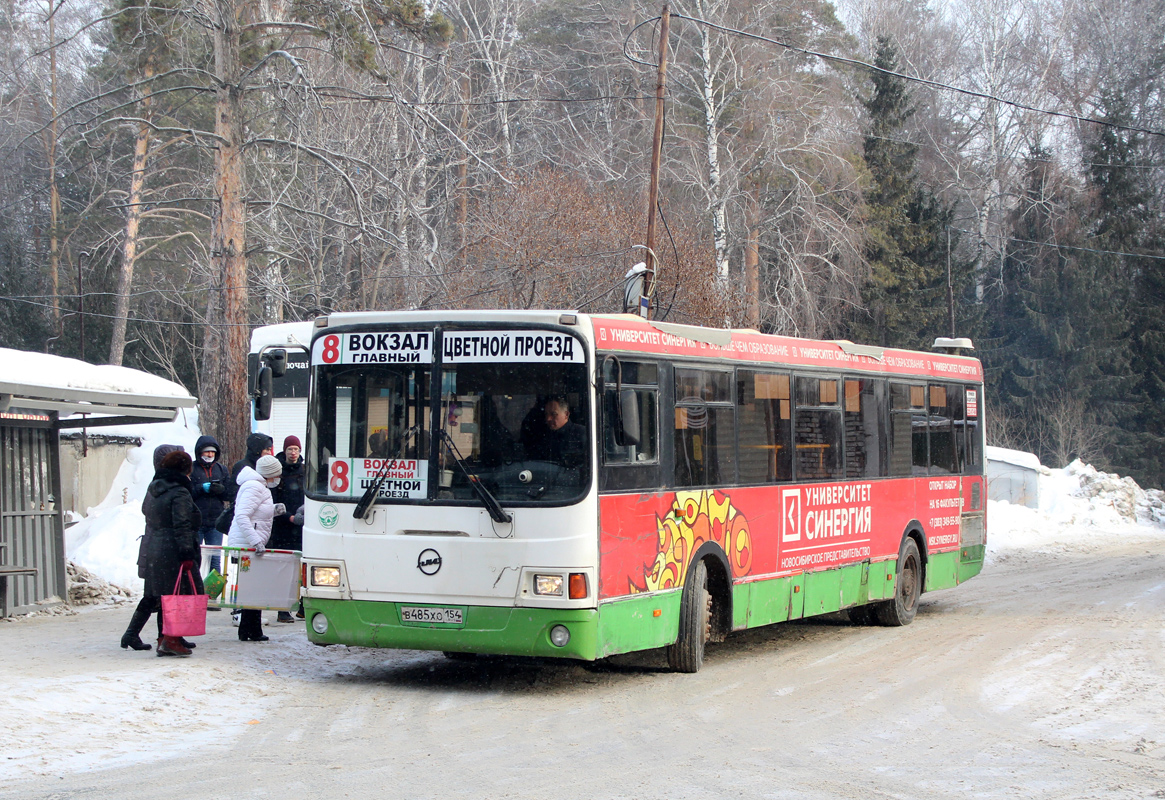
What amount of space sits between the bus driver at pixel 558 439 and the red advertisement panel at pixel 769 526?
1.52 ft

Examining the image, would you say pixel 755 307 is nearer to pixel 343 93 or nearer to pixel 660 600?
pixel 343 93

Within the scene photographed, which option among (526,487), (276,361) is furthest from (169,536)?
(526,487)

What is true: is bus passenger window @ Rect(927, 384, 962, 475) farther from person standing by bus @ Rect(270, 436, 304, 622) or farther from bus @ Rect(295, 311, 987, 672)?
person standing by bus @ Rect(270, 436, 304, 622)

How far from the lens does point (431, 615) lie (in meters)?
9.32

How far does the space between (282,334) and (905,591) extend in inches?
542

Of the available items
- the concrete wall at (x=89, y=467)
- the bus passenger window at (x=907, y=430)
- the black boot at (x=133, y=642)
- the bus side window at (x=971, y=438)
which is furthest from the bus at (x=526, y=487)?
the concrete wall at (x=89, y=467)

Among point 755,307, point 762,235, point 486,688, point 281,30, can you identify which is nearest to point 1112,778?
point 486,688

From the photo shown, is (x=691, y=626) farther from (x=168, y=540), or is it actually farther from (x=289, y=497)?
(x=289, y=497)

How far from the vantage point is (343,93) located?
66.8 feet

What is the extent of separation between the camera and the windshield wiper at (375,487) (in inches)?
373

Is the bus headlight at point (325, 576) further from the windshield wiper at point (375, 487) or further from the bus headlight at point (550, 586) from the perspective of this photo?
the bus headlight at point (550, 586)

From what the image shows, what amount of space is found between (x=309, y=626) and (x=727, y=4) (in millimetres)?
30893

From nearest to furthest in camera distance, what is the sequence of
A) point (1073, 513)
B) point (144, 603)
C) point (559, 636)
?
1. point (559, 636)
2. point (144, 603)
3. point (1073, 513)

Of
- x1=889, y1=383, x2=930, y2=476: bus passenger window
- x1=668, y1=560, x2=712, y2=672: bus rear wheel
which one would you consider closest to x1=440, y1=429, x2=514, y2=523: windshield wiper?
x1=668, y1=560, x2=712, y2=672: bus rear wheel
